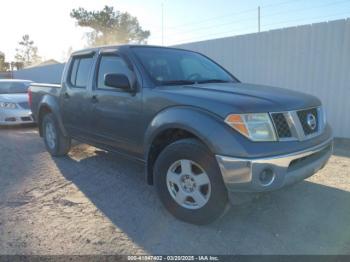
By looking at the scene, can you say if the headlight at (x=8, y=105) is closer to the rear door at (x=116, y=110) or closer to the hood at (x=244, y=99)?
the rear door at (x=116, y=110)

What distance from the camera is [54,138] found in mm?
6188

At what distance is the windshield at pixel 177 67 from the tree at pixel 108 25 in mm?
40921

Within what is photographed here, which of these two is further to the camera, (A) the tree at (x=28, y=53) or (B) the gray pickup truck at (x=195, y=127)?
(A) the tree at (x=28, y=53)

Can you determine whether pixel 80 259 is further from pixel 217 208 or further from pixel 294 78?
pixel 294 78

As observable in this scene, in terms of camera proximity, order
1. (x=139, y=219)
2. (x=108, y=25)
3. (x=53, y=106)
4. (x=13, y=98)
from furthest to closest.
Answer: (x=108, y=25) → (x=13, y=98) → (x=53, y=106) → (x=139, y=219)

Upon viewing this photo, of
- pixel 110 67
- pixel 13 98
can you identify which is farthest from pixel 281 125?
pixel 13 98

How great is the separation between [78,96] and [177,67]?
5.33 ft

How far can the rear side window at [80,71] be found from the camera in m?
5.06

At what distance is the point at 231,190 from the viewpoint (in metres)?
3.06

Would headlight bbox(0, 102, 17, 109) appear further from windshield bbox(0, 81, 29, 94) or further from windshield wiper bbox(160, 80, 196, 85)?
windshield wiper bbox(160, 80, 196, 85)

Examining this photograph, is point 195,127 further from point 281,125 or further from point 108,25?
point 108,25

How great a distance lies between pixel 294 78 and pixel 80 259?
667 cm

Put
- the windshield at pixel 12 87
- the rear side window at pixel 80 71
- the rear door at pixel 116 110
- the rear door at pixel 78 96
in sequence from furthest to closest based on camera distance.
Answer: the windshield at pixel 12 87, the rear side window at pixel 80 71, the rear door at pixel 78 96, the rear door at pixel 116 110

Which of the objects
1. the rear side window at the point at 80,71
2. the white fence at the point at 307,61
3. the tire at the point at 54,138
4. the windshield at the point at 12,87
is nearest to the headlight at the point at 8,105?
the windshield at the point at 12,87
